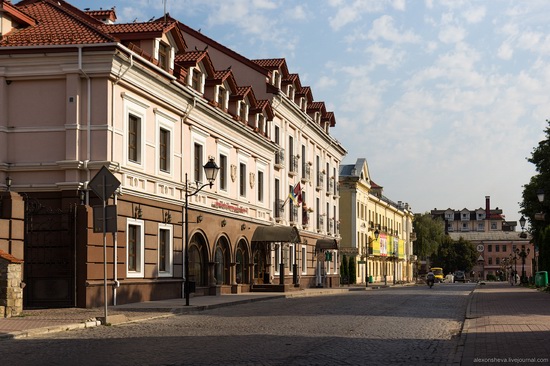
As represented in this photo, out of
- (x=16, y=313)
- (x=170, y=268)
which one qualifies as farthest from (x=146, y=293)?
(x=16, y=313)

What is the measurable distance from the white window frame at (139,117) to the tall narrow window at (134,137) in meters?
0.07

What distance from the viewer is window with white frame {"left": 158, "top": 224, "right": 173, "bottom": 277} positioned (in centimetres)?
2914

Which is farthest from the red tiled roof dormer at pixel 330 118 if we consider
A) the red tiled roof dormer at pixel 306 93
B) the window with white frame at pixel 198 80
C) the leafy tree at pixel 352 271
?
the window with white frame at pixel 198 80

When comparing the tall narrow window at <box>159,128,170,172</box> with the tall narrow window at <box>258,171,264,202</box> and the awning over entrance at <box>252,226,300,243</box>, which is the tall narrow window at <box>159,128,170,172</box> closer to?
the awning over entrance at <box>252,226,300,243</box>

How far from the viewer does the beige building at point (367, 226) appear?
73.7m

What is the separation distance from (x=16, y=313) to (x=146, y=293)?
26.5 feet

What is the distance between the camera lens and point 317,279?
54500 millimetres

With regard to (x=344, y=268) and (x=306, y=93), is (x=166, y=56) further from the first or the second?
(x=344, y=268)

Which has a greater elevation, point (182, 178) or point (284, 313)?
point (182, 178)

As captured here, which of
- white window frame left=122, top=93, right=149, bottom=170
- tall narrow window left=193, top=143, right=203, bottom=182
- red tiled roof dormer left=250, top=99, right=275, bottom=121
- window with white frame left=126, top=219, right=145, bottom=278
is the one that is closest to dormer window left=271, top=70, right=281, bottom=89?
red tiled roof dormer left=250, top=99, right=275, bottom=121

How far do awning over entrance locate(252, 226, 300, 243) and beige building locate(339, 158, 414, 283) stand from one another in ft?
73.0

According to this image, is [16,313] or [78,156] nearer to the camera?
[16,313]

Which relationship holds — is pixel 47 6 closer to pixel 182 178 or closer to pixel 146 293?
pixel 182 178

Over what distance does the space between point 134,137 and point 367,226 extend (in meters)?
55.2
